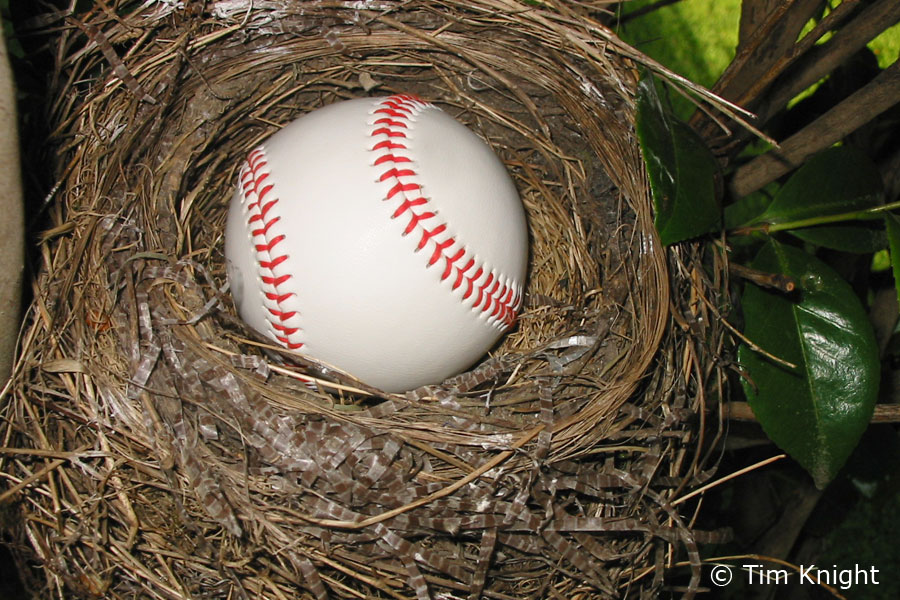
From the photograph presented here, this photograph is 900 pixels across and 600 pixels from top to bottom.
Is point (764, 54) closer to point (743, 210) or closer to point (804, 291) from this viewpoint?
point (804, 291)

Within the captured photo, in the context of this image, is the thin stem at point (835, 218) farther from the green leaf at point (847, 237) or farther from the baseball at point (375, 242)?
the baseball at point (375, 242)

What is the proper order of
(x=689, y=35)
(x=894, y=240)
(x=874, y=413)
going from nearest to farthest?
(x=894, y=240) → (x=874, y=413) → (x=689, y=35)


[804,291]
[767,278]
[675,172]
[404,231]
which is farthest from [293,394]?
[804,291]

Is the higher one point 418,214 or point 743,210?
point 743,210

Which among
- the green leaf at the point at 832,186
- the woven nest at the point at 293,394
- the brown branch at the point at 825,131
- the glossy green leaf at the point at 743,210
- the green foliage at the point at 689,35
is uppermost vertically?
the green foliage at the point at 689,35

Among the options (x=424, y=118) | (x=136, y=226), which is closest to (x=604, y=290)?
(x=424, y=118)

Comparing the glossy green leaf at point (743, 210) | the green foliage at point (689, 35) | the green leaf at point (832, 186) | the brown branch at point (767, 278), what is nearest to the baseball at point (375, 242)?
the brown branch at point (767, 278)

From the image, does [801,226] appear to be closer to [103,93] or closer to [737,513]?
[737,513]
